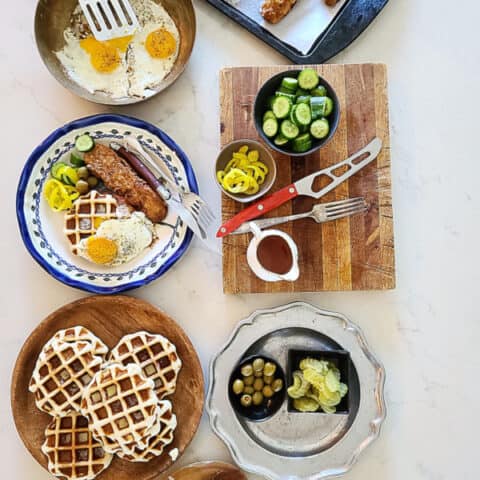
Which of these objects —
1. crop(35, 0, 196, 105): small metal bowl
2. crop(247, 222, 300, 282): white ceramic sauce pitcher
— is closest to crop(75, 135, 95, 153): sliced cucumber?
crop(35, 0, 196, 105): small metal bowl

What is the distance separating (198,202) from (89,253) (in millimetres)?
378

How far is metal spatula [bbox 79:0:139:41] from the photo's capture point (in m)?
2.21

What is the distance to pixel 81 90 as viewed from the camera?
227cm

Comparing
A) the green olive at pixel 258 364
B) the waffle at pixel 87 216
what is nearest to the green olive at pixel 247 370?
the green olive at pixel 258 364

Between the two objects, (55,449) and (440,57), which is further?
(440,57)

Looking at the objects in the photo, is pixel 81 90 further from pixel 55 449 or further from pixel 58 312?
pixel 55 449

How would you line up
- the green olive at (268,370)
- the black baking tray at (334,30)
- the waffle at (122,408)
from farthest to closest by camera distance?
the black baking tray at (334,30), the green olive at (268,370), the waffle at (122,408)

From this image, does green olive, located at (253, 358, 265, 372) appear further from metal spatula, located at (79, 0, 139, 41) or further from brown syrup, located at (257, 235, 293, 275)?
metal spatula, located at (79, 0, 139, 41)

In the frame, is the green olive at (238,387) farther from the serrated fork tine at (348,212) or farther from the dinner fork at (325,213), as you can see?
the serrated fork tine at (348,212)

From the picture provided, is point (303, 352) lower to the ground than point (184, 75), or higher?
lower

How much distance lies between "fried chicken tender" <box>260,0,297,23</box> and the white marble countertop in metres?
0.09

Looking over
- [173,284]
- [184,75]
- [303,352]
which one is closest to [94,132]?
[184,75]

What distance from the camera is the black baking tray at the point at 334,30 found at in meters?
2.30

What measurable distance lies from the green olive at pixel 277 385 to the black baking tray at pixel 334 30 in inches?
40.8
